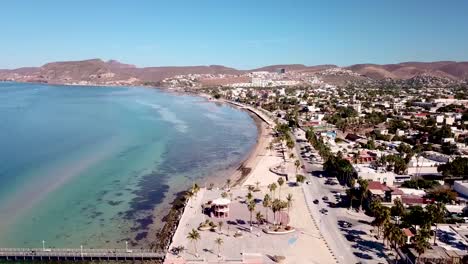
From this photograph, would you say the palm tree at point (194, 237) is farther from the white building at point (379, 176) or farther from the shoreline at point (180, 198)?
the white building at point (379, 176)

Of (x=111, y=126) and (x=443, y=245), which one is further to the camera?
(x=111, y=126)

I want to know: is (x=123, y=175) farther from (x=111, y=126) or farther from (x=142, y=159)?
(x=111, y=126)

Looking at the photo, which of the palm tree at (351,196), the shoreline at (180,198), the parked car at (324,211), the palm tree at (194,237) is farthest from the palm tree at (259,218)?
the palm tree at (351,196)

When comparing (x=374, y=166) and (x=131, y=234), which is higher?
(x=374, y=166)

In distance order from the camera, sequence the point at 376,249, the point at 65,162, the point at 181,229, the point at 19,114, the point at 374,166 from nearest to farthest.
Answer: the point at 376,249, the point at 181,229, the point at 374,166, the point at 65,162, the point at 19,114

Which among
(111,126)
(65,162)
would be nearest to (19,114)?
(111,126)

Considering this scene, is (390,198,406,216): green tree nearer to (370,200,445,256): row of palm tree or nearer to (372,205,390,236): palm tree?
(370,200,445,256): row of palm tree
